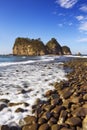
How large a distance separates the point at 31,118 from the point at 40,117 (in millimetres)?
271

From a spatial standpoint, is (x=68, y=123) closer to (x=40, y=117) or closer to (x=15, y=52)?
(x=40, y=117)

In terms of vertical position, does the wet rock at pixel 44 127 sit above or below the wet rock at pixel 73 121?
below

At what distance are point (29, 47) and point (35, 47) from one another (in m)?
4.89

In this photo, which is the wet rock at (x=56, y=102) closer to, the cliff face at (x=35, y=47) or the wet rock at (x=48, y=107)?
the wet rock at (x=48, y=107)

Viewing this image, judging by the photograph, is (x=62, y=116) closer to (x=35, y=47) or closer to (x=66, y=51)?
(x=35, y=47)

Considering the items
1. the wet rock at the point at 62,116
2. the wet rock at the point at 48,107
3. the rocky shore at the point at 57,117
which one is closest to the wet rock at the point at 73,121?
the rocky shore at the point at 57,117

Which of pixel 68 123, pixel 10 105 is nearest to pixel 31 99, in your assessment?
pixel 10 105

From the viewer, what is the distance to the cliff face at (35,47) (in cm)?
11394

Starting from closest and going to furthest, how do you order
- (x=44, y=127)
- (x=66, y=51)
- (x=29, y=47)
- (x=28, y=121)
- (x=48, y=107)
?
(x=44, y=127)
(x=28, y=121)
(x=48, y=107)
(x=29, y=47)
(x=66, y=51)

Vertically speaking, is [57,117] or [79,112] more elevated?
[79,112]

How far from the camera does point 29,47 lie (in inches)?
4707

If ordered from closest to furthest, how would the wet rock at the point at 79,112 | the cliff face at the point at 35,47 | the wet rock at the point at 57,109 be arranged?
the wet rock at the point at 79,112 < the wet rock at the point at 57,109 < the cliff face at the point at 35,47

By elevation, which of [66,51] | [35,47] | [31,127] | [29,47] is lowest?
[31,127]

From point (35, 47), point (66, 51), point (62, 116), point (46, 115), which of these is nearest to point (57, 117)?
point (62, 116)
